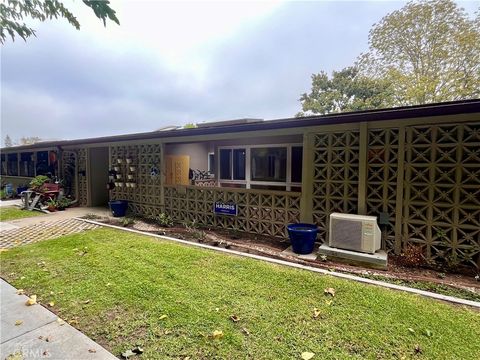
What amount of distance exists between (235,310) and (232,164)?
253 inches

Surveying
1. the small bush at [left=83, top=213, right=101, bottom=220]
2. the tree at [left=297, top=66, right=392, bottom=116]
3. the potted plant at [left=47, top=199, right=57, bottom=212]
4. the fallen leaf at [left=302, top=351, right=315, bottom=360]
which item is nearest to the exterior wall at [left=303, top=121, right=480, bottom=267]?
the fallen leaf at [left=302, top=351, right=315, bottom=360]

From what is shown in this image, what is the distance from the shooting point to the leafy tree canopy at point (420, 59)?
1628 centimetres

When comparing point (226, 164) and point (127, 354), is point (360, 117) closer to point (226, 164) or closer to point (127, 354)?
point (127, 354)

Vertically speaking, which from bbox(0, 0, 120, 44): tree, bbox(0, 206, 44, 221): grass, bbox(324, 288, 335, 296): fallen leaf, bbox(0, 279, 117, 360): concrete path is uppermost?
bbox(0, 0, 120, 44): tree

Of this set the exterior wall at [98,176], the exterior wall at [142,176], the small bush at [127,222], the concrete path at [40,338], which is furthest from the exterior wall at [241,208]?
the exterior wall at [98,176]

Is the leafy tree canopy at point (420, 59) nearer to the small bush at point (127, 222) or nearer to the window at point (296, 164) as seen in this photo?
the window at point (296, 164)

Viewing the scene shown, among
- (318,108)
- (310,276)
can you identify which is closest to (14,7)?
(310,276)

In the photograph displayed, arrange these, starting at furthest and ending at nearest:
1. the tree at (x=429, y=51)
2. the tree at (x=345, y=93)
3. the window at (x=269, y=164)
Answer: the tree at (x=345, y=93)
the tree at (x=429, y=51)
the window at (x=269, y=164)

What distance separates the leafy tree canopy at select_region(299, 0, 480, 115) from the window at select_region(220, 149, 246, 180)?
16169 mm

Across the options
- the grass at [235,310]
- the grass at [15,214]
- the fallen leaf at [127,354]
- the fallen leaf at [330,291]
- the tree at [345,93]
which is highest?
the tree at [345,93]

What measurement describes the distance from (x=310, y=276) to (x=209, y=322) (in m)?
1.87

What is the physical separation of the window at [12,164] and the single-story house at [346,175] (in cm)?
1352

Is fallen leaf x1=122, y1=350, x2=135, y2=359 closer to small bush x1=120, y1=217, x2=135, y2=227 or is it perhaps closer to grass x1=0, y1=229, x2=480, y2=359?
grass x1=0, y1=229, x2=480, y2=359

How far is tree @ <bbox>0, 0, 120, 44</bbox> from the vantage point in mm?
1921
